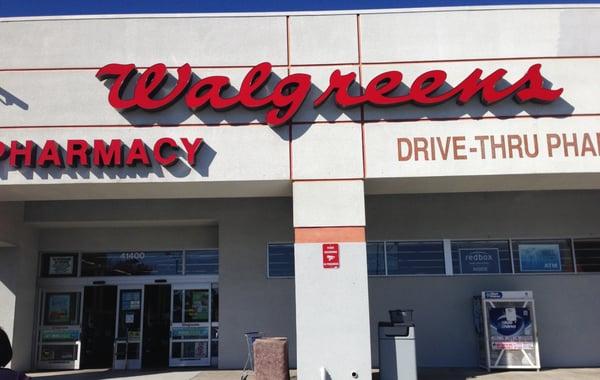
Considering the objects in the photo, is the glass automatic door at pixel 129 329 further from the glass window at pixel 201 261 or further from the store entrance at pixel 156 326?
the glass window at pixel 201 261

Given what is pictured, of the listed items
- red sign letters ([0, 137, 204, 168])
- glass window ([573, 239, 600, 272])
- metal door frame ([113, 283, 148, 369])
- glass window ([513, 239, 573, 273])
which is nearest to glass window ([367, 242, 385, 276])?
glass window ([513, 239, 573, 273])

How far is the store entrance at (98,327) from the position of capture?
16.2 metres

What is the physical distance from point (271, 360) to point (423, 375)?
3854 mm

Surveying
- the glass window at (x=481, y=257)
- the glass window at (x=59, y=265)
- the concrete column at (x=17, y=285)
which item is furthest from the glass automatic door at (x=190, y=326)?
the glass window at (x=481, y=257)

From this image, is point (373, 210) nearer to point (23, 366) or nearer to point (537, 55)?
point (537, 55)

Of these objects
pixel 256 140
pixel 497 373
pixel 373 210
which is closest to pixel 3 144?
pixel 256 140

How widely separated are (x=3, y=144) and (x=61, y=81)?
1.73 m

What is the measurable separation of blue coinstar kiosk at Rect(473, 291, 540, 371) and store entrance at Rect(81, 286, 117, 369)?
9.82 metres

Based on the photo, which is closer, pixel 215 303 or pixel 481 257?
pixel 481 257

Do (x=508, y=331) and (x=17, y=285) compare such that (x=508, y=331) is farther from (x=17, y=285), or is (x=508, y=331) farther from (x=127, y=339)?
(x=17, y=285)

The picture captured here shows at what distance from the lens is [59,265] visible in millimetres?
16594

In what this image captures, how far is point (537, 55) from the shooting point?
12469 mm

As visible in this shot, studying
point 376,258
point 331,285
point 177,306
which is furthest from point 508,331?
point 177,306

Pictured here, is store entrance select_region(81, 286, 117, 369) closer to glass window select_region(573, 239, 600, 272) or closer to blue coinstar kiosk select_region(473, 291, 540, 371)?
blue coinstar kiosk select_region(473, 291, 540, 371)
